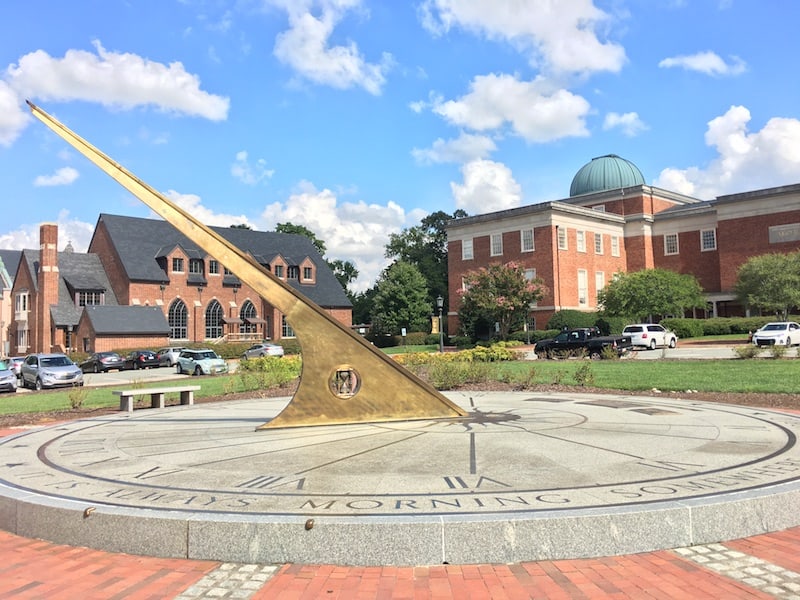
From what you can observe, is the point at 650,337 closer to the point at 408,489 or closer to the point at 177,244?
the point at 408,489

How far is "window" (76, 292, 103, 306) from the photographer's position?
2195 inches

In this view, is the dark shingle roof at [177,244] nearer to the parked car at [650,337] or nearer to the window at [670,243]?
the window at [670,243]

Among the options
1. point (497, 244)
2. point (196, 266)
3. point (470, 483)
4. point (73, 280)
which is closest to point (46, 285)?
point (73, 280)

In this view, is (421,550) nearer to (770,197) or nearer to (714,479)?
(714,479)

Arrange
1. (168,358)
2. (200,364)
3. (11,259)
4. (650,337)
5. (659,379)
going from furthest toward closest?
(11,259) < (168,358) < (650,337) < (200,364) < (659,379)

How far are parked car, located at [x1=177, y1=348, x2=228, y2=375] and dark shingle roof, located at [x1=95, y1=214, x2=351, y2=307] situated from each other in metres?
23.9

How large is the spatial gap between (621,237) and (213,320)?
41196 mm

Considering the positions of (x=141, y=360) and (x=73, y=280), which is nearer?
(x=141, y=360)

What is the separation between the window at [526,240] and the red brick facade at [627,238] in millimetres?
280

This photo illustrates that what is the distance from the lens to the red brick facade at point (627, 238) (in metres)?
52.6

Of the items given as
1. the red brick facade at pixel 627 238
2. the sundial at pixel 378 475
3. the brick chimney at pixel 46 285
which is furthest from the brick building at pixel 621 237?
Result: the sundial at pixel 378 475

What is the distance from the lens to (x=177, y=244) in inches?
2411

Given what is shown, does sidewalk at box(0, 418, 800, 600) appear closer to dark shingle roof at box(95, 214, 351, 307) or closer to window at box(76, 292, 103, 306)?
dark shingle roof at box(95, 214, 351, 307)

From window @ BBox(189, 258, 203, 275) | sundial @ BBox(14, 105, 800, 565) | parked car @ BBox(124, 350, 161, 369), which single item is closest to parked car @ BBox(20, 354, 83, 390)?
parked car @ BBox(124, 350, 161, 369)
